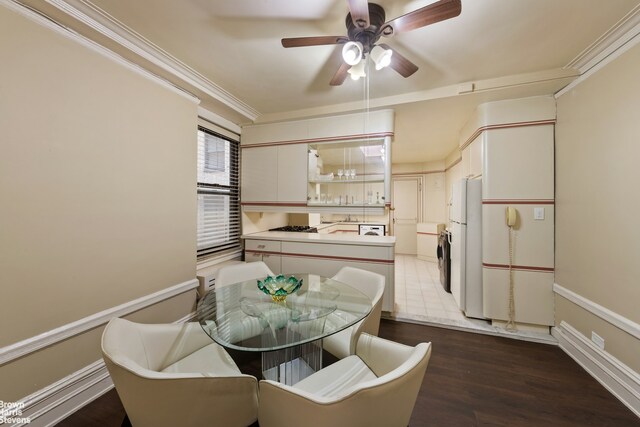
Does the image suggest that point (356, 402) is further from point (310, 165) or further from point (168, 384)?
point (310, 165)

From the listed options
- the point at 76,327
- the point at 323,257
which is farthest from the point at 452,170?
the point at 76,327

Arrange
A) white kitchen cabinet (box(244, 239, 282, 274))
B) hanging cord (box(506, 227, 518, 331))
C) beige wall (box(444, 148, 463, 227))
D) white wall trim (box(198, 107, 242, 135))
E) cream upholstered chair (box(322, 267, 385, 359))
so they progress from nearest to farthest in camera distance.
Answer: cream upholstered chair (box(322, 267, 385, 359)) < hanging cord (box(506, 227, 518, 331)) < white wall trim (box(198, 107, 242, 135)) < white kitchen cabinet (box(244, 239, 282, 274)) < beige wall (box(444, 148, 463, 227))

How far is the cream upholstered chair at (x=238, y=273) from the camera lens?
2199 mm

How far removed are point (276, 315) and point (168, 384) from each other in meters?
0.72

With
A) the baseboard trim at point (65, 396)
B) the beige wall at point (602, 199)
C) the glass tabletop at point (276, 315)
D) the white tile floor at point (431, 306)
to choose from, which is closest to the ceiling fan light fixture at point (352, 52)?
the glass tabletop at point (276, 315)

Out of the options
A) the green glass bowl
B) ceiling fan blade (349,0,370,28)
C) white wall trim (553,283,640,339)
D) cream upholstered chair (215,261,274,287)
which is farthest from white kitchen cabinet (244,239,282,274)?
white wall trim (553,283,640,339)

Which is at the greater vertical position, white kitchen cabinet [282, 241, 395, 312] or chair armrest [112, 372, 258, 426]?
white kitchen cabinet [282, 241, 395, 312]

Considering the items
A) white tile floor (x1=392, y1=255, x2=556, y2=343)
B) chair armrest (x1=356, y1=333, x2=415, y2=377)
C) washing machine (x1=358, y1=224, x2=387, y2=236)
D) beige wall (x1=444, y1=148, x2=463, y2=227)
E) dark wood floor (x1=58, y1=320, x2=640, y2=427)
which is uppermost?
beige wall (x1=444, y1=148, x2=463, y2=227)

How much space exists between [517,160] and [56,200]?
12.8ft

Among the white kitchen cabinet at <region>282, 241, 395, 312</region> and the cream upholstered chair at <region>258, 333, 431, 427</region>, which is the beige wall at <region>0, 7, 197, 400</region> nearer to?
the white kitchen cabinet at <region>282, 241, 395, 312</region>

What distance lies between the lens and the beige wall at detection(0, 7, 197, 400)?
1.33 m

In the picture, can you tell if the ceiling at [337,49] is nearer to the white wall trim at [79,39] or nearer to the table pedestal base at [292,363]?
the white wall trim at [79,39]

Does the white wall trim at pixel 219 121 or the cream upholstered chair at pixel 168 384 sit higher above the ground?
the white wall trim at pixel 219 121

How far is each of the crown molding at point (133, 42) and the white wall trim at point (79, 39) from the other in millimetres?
137
